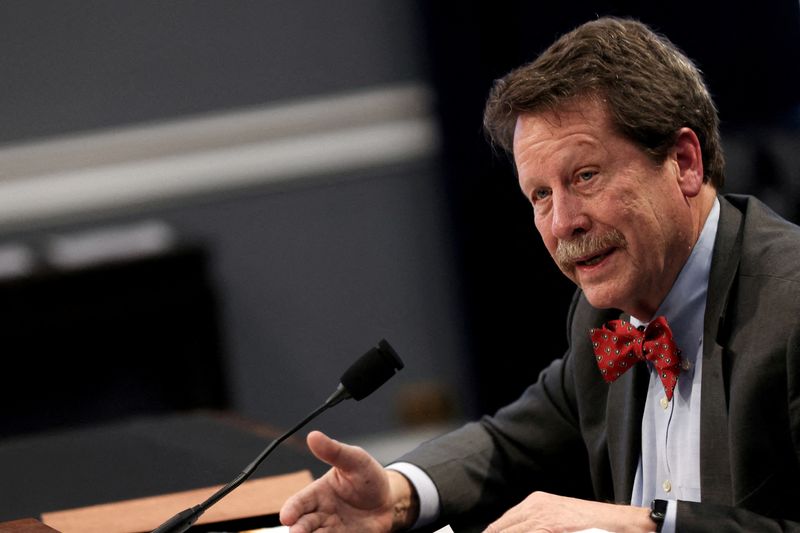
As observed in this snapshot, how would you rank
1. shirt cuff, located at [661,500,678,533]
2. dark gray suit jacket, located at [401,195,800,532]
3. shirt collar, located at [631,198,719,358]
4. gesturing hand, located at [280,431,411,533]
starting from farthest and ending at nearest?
shirt collar, located at [631,198,719,358] < gesturing hand, located at [280,431,411,533] < dark gray suit jacket, located at [401,195,800,532] < shirt cuff, located at [661,500,678,533]

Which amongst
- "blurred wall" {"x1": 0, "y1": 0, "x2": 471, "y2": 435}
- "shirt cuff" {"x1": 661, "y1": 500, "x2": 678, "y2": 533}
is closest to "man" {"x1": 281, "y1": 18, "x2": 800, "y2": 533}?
"shirt cuff" {"x1": 661, "y1": 500, "x2": 678, "y2": 533}

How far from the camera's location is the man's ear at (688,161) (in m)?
1.65

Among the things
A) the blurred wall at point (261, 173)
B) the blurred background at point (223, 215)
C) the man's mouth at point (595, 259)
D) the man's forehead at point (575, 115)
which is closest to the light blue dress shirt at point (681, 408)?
the man's mouth at point (595, 259)

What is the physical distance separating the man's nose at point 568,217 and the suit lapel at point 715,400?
0.67 ft

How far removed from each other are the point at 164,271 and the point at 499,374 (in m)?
1.58

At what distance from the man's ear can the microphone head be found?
52cm

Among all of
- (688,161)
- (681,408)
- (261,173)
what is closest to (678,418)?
(681,408)

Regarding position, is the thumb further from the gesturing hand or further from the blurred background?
the blurred background

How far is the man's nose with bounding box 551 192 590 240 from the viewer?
5.29ft

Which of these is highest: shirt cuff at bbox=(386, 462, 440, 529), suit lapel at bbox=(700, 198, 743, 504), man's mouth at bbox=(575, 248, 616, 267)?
man's mouth at bbox=(575, 248, 616, 267)

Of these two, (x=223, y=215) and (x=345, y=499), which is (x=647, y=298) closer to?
(x=345, y=499)

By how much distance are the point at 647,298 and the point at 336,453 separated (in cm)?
53

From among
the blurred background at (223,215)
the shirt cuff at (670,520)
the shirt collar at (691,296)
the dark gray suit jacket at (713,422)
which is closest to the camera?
the shirt cuff at (670,520)

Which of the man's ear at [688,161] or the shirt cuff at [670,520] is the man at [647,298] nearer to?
the man's ear at [688,161]
